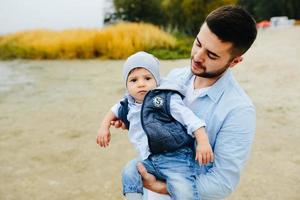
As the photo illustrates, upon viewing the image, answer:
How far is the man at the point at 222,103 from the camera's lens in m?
1.54

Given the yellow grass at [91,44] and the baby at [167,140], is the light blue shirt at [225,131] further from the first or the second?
the yellow grass at [91,44]

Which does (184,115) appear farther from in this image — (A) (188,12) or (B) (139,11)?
(B) (139,11)

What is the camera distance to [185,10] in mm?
14883

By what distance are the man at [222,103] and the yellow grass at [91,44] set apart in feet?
24.2

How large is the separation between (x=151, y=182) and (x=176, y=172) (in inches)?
4.5

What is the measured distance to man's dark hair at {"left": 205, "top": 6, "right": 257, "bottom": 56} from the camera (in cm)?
152

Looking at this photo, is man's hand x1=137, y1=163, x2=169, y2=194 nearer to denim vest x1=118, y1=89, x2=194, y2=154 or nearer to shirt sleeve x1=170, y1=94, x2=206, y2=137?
denim vest x1=118, y1=89, x2=194, y2=154

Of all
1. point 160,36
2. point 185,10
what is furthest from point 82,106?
point 185,10

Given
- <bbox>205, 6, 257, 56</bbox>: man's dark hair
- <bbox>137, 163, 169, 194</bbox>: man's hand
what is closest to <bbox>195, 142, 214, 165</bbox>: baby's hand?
<bbox>137, 163, 169, 194</bbox>: man's hand

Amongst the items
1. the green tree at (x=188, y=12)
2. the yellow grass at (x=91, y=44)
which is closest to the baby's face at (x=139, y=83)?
the yellow grass at (x=91, y=44)

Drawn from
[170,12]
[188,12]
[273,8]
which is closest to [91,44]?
[188,12]

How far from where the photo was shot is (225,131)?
1544 mm

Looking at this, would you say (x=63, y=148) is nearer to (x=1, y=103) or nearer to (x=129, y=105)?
(x=1, y=103)

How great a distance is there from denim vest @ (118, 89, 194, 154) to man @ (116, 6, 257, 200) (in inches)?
3.5
